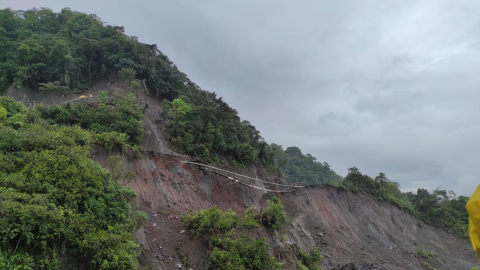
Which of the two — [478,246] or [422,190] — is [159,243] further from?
[422,190]

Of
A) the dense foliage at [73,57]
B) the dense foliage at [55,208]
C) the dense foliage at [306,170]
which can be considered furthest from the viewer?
the dense foliage at [306,170]

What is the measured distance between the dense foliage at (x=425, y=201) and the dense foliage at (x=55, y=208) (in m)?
27.7

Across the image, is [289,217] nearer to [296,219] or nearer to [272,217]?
[296,219]

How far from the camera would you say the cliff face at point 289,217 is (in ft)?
40.8

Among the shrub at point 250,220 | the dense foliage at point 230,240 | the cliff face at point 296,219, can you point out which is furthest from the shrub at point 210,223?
the cliff face at point 296,219

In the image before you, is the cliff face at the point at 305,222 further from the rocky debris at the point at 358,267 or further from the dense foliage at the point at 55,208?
the dense foliage at the point at 55,208

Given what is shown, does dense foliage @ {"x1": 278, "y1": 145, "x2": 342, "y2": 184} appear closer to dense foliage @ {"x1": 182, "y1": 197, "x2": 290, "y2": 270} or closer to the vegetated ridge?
the vegetated ridge

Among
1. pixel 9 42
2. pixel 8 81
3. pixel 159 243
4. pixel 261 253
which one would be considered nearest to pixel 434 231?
pixel 261 253

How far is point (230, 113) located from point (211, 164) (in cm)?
608

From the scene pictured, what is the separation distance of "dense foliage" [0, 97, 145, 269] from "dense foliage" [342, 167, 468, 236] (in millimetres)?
27709

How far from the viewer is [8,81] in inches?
1101

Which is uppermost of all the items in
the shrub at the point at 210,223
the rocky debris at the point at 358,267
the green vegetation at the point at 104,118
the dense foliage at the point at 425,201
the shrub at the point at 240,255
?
the dense foliage at the point at 425,201

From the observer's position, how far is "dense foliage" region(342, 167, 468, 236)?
3341cm

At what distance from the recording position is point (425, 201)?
39500mm
